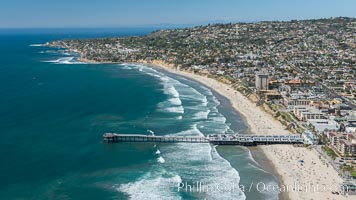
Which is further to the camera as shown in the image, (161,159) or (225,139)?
→ (225,139)

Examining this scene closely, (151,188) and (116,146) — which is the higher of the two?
(116,146)

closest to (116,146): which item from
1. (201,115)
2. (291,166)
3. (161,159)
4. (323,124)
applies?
(161,159)

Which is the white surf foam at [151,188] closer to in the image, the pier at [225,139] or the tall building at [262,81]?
the pier at [225,139]

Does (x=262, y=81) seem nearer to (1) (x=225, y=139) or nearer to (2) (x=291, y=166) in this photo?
(1) (x=225, y=139)

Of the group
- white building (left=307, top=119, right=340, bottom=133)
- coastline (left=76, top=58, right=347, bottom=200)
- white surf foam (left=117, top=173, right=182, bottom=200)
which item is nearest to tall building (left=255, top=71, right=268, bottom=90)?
coastline (left=76, top=58, right=347, bottom=200)

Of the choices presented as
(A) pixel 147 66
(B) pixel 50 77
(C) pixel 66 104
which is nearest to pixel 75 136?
(C) pixel 66 104

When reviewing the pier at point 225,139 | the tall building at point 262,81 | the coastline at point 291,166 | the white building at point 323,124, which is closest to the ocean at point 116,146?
the pier at point 225,139
